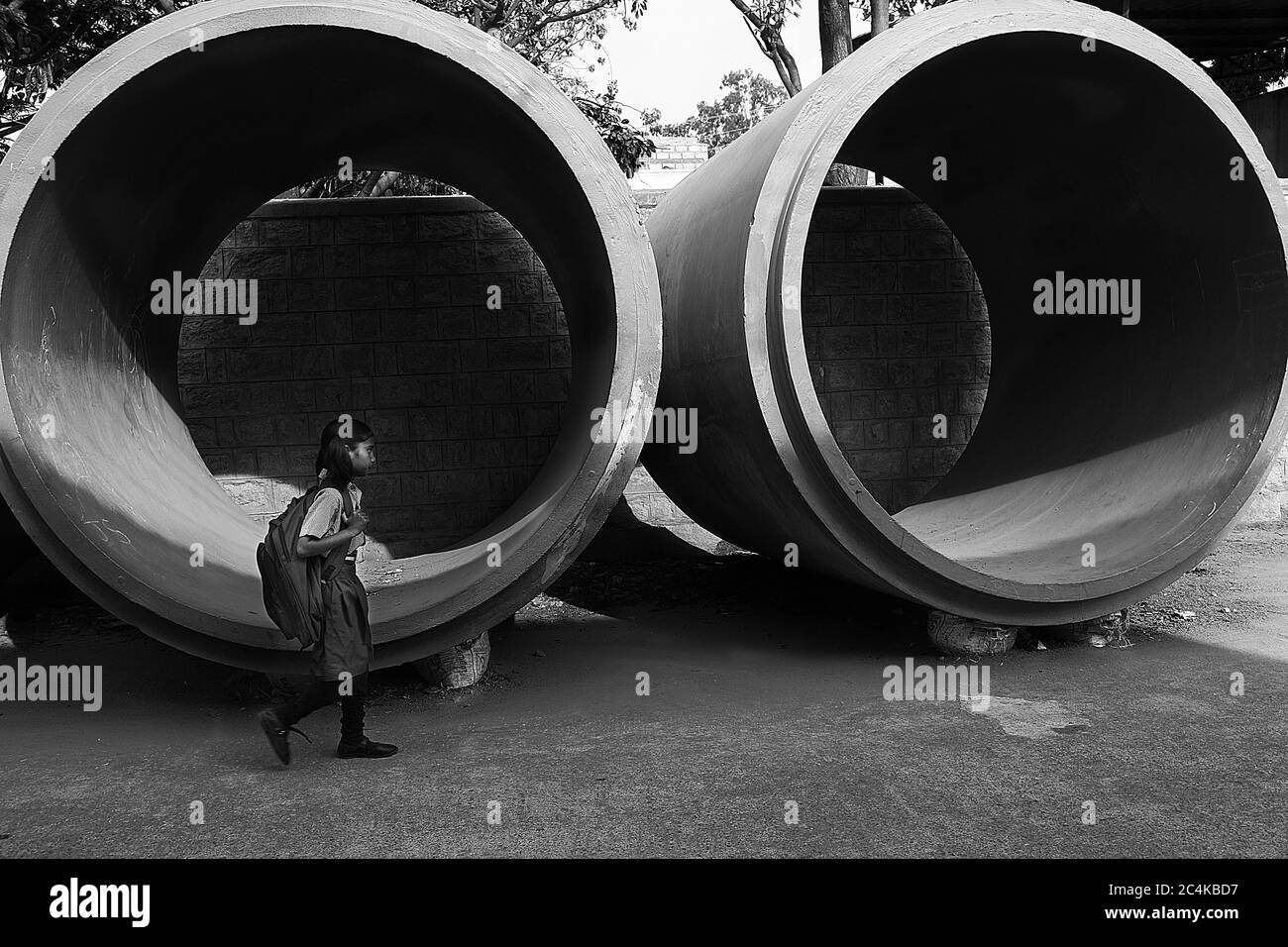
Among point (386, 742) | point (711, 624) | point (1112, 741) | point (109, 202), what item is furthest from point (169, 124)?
point (1112, 741)

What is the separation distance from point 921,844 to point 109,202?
4459mm

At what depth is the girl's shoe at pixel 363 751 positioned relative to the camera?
4141mm

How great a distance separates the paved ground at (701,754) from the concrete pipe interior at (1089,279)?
2.20 feet

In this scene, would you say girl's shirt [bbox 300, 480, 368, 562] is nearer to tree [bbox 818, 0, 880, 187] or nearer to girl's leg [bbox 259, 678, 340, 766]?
girl's leg [bbox 259, 678, 340, 766]

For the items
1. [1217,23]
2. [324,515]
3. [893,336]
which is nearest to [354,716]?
[324,515]

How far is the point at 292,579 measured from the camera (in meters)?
3.80

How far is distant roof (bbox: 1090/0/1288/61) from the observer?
546 inches

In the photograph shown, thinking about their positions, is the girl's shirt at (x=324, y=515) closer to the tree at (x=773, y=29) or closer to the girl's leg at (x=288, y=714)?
the girl's leg at (x=288, y=714)

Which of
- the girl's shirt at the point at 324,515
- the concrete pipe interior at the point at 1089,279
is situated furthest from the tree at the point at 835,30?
the girl's shirt at the point at 324,515

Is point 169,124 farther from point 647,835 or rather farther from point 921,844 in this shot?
point 921,844

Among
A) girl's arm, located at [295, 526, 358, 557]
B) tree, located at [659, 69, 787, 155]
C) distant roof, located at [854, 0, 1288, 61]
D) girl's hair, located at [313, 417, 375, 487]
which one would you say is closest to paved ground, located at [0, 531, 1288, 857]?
girl's arm, located at [295, 526, 358, 557]

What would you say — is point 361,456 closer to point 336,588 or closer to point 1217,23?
point 336,588

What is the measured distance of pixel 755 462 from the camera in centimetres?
522

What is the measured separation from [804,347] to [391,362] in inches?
130
